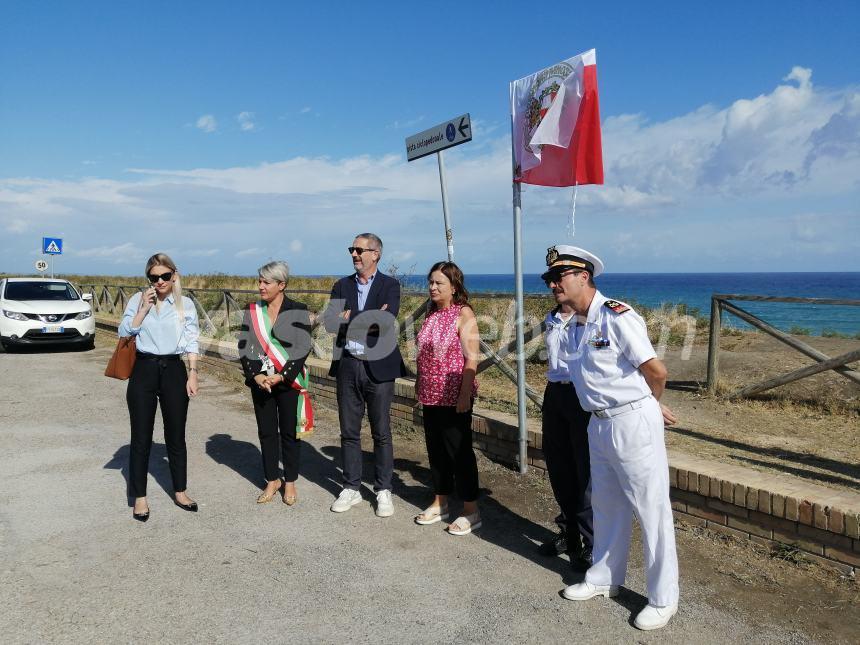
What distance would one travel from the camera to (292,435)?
16.6 ft

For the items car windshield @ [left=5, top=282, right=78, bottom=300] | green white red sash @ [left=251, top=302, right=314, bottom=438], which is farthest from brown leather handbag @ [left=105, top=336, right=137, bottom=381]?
car windshield @ [left=5, top=282, right=78, bottom=300]

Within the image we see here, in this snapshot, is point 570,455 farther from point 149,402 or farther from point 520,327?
point 149,402

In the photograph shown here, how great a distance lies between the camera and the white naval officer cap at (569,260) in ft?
11.2

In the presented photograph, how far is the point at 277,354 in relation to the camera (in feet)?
16.3

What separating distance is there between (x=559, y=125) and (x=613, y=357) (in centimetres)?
208

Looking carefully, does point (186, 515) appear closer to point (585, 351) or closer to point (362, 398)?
point (362, 398)

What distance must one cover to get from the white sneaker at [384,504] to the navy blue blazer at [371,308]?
80 centimetres

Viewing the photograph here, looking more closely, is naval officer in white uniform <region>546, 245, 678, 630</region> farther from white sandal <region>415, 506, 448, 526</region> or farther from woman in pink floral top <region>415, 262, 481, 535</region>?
white sandal <region>415, 506, 448, 526</region>

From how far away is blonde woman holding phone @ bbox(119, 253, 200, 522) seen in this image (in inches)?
186

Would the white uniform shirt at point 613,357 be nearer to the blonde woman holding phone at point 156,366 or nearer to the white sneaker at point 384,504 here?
the white sneaker at point 384,504

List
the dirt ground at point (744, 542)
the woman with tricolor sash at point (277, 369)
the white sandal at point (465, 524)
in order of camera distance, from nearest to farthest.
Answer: the dirt ground at point (744, 542) < the white sandal at point (465, 524) < the woman with tricolor sash at point (277, 369)

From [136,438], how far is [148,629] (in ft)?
5.99

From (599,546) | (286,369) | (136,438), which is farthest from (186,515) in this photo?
(599,546)

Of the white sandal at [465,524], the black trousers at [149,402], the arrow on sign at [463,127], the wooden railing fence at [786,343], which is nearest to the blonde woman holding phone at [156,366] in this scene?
the black trousers at [149,402]
